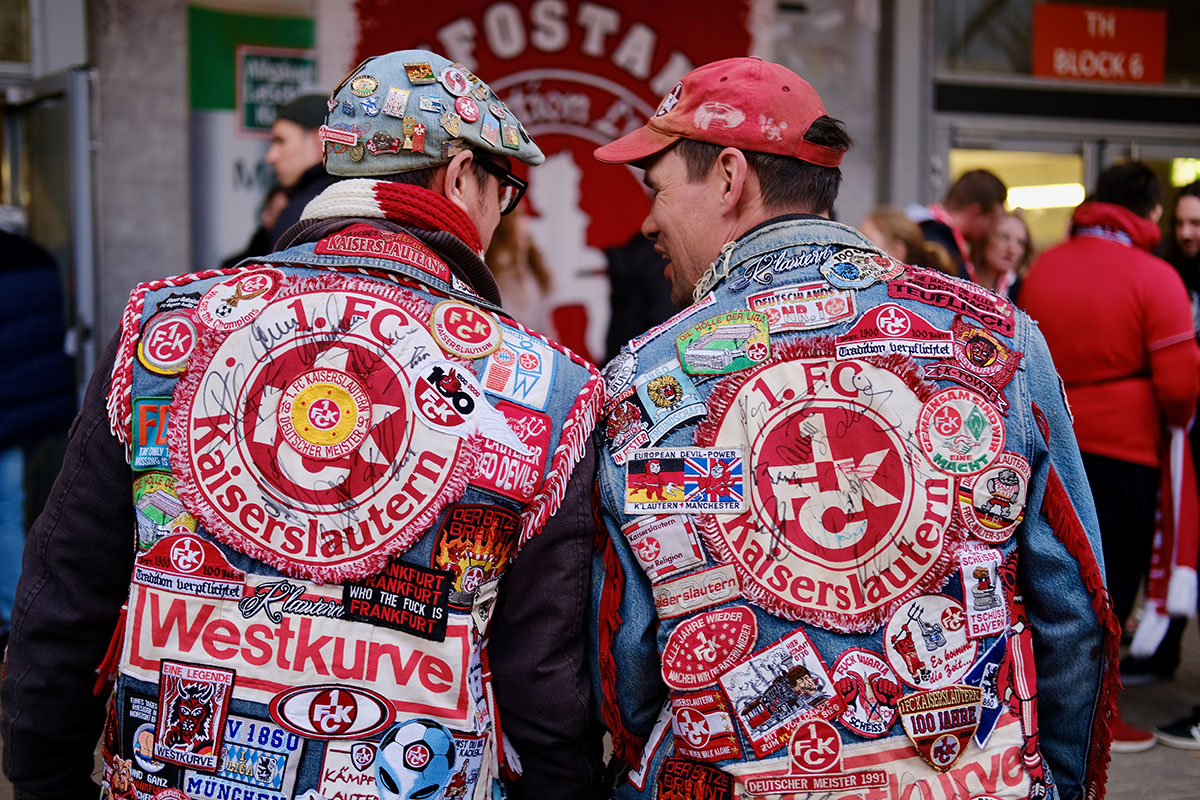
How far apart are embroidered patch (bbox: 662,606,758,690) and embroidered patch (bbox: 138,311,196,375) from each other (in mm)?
833

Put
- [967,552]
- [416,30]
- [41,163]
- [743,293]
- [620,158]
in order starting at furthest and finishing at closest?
[416,30] < [41,163] < [620,158] < [743,293] < [967,552]

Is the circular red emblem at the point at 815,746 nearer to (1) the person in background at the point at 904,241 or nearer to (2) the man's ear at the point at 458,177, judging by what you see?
(2) the man's ear at the point at 458,177

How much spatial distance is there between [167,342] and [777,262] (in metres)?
0.93

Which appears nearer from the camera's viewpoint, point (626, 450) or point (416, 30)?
point (626, 450)

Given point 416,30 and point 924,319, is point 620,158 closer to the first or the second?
point 924,319

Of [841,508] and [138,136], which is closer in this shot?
[841,508]

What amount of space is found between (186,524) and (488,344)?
495 millimetres

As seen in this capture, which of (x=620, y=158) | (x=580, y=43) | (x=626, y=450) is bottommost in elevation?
(x=626, y=450)

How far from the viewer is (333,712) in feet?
4.85

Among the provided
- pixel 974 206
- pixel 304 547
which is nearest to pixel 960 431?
pixel 304 547

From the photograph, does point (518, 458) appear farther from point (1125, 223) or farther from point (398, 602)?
point (1125, 223)

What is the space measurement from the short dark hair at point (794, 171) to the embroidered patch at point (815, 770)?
32.8 inches

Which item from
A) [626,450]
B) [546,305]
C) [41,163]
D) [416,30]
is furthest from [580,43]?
[626,450]

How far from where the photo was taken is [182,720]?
1481 mm
